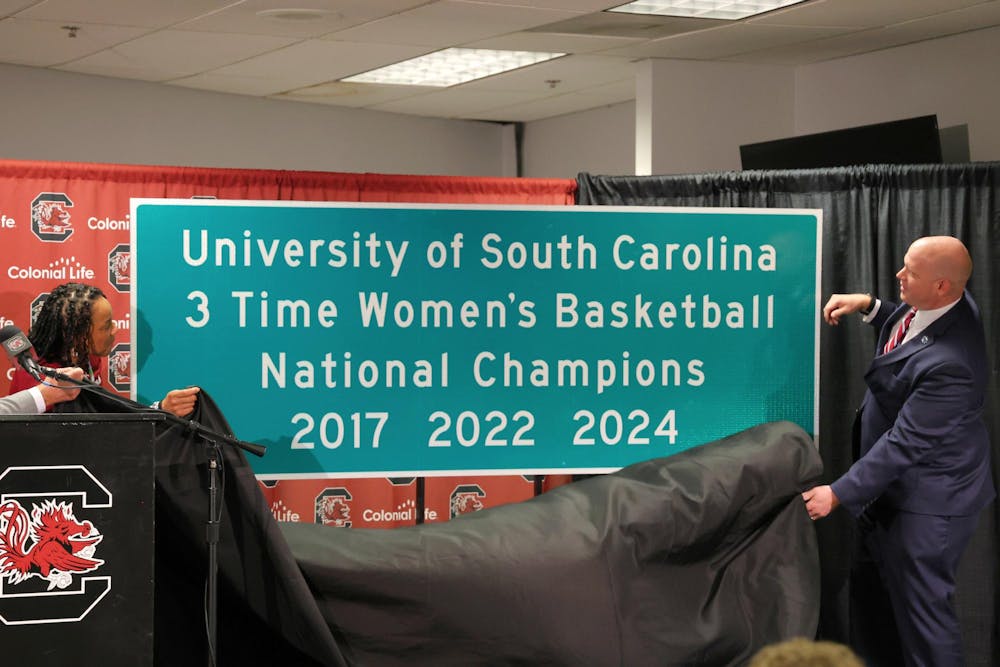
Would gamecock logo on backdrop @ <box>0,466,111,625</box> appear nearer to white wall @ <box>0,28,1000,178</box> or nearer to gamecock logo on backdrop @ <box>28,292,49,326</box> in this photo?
gamecock logo on backdrop @ <box>28,292,49,326</box>

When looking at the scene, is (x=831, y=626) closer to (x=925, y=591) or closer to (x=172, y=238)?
(x=925, y=591)

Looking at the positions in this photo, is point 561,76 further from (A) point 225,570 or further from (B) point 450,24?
(A) point 225,570

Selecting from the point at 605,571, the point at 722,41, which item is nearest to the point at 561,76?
the point at 722,41

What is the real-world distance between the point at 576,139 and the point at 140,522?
6.90 meters

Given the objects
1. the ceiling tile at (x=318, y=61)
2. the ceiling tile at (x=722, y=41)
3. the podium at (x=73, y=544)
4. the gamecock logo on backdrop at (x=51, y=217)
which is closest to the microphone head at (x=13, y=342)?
the podium at (x=73, y=544)

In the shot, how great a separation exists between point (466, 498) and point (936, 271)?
2.27 metres

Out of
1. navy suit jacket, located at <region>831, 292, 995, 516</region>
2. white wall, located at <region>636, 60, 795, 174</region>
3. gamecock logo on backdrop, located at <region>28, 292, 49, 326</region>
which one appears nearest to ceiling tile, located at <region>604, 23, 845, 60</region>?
white wall, located at <region>636, 60, 795, 174</region>

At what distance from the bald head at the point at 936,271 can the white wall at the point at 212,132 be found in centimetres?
556

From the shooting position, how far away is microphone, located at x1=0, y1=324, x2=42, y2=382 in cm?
251

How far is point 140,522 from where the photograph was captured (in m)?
2.41

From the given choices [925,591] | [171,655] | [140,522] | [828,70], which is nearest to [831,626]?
[925,591]

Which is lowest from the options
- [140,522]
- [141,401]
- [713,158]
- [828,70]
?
[140,522]

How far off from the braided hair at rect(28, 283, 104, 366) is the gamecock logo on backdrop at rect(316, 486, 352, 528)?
5.19 ft

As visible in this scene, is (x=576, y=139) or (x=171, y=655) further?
(x=576, y=139)
